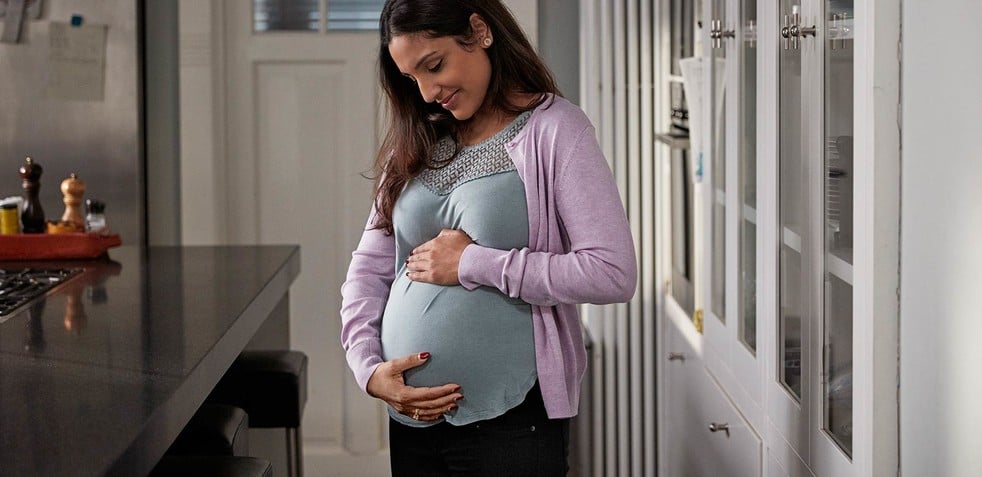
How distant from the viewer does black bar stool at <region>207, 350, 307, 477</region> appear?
8.54 ft

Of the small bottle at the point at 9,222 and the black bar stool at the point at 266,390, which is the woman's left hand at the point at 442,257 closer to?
the black bar stool at the point at 266,390

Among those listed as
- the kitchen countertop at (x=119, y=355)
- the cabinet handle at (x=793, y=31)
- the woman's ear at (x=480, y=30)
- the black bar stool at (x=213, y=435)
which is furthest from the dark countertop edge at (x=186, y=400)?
the cabinet handle at (x=793, y=31)

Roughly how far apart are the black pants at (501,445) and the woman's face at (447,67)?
0.43 metres

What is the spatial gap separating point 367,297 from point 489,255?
284 millimetres

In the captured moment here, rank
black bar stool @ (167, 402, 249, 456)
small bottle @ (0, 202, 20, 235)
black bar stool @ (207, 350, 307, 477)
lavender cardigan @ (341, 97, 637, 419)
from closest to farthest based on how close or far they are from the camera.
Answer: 1. lavender cardigan @ (341, 97, 637, 419)
2. black bar stool @ (167, 402, 249, 456)
3. black bar stool @ (207, 350, 307, 477)
4. small bottle @ (0, 202, 20, 235)

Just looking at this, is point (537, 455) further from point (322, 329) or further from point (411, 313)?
point (322, 329)

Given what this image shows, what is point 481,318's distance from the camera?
1.73 meters

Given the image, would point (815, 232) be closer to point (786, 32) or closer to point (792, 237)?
point (792, 237)

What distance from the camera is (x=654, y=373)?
11.0 ft

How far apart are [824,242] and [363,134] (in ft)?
8.27

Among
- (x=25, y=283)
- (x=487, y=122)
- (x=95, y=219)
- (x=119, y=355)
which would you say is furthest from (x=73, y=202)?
(x=487, y=122)

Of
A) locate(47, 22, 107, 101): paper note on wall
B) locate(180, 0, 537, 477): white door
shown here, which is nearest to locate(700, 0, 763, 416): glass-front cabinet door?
locate(180, 0, 537, 477): white door

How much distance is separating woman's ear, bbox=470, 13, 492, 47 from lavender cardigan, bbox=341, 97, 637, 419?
0.13 metres

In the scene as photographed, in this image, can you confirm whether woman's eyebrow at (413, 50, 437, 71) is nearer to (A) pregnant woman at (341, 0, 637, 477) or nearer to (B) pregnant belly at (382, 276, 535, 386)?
(A) pregnant woman at (341, 0, 637, 477)
